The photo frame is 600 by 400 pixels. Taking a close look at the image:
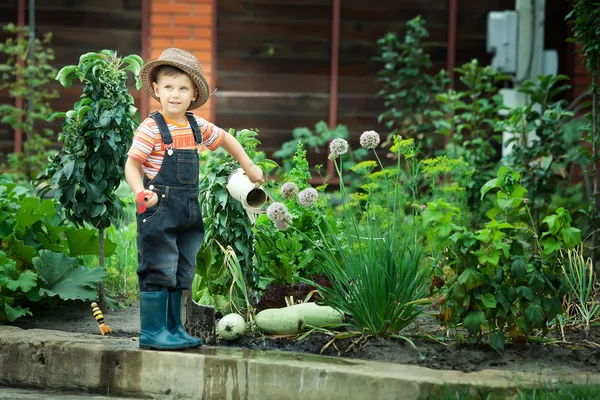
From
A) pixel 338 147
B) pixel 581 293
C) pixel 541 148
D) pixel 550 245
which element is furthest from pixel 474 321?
pixel 541 148

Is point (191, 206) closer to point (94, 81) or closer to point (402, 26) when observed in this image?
point (94, 81)

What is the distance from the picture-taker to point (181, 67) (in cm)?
421

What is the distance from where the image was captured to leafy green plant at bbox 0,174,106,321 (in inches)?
191

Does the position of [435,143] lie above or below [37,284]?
above

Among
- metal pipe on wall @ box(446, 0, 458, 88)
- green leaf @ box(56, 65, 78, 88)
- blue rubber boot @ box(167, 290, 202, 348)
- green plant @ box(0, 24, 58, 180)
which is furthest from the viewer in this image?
metal pipe on wall @ box(446, 0, 458, 88)

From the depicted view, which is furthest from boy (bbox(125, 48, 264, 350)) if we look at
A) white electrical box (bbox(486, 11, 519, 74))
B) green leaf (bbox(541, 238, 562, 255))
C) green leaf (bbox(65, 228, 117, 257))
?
white electrical box (bbox(486, 11, 519, 74))

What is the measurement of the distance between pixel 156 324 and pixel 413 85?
5.61m

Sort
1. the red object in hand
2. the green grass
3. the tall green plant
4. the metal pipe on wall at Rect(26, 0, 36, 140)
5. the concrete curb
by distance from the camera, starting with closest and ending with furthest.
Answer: the green grass < the concrete curb < the red object in hand < the tall green plant < the metal pipe on wall at Rect(26, 0, 36, 140)

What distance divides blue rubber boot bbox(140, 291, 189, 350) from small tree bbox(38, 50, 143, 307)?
3.18 ft

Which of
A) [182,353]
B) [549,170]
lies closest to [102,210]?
[182,353]

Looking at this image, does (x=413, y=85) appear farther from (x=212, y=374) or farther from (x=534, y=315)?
(x=212, y=374)

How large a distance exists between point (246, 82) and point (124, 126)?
451 centimetres

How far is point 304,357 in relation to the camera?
413 cm

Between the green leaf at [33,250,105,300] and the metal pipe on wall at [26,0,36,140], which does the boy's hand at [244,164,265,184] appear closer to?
the green leaf at [33,250,105,300]
